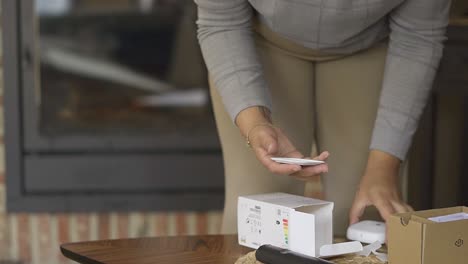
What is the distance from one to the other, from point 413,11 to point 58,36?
5.99ft

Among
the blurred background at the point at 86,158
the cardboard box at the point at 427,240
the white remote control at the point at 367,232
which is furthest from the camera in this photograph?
the blurred background at the point at 86,158

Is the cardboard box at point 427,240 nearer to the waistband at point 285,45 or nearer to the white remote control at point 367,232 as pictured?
the white remote control at point 367,232

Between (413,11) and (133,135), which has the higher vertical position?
(413,11)

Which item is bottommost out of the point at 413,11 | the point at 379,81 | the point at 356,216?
the point at 356,216

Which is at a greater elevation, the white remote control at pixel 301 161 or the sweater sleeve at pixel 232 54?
the sweater sleeve at pixel 232 54

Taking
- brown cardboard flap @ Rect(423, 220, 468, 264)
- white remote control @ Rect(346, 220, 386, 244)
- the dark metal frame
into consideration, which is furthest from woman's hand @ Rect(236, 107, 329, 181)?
the dark metal frame

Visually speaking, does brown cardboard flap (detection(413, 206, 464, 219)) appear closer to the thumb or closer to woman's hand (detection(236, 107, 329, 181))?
woman's hand (detection(236, 107, 329, 181))

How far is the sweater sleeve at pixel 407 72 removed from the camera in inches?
67.4

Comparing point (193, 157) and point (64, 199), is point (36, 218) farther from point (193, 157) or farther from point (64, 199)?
point (193, 157)

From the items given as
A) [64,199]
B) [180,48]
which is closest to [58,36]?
[180,48]

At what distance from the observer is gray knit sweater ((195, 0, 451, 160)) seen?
1.69m

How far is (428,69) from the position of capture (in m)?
1.74

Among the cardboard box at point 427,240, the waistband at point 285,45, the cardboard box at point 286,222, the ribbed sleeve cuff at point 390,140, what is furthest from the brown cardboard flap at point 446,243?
the waistband at point 285,45

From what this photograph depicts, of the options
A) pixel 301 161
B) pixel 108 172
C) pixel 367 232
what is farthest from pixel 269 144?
pixel 108 172
